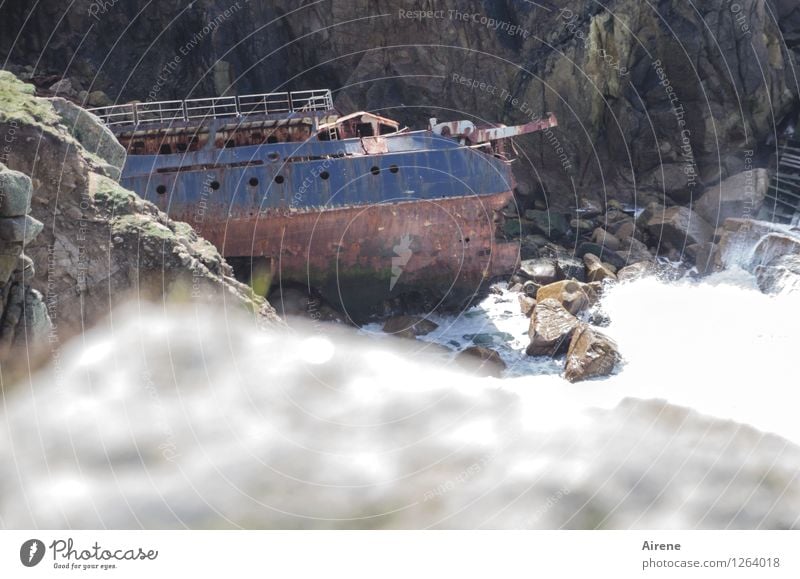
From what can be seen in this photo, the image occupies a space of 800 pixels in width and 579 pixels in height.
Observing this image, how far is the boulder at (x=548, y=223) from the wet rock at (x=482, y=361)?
411 inches

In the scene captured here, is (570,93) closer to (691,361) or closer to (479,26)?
(479,26)

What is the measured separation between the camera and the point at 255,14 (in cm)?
3553

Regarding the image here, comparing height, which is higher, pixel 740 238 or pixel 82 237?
pixel 82 237

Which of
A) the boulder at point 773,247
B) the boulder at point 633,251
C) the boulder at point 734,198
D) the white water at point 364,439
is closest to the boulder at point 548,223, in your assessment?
the boulder at point 633,251

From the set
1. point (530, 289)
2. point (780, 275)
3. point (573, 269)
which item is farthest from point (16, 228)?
point (780, 275)

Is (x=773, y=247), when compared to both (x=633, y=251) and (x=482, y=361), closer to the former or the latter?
(x=633, y=251)

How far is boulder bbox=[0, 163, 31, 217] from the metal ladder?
88.8ft

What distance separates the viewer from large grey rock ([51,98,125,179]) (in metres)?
14.5

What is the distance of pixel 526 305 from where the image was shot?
957 inches

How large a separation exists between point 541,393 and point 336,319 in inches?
279

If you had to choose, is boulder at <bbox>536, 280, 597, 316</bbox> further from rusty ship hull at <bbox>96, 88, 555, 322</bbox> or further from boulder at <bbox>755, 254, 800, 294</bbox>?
boulder at <bbox>755, 254, 800, 294</bbox>

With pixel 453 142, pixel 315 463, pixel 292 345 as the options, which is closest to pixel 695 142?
pixel 453 142

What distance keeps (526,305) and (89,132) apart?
1371 centimetres

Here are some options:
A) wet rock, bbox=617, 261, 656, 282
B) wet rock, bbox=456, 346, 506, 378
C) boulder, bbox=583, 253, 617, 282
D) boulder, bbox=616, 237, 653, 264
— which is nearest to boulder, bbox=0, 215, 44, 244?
wet rock, bbox=456, 346, 506, 378
